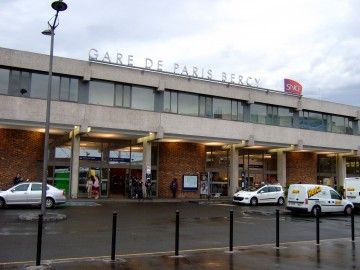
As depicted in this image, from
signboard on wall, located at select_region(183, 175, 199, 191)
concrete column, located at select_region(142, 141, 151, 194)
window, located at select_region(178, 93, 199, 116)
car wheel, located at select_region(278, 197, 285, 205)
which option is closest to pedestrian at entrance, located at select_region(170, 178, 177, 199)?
signboard on wall, located at select_region(183, 175, 199, 191)

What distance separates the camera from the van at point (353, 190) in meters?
29.7

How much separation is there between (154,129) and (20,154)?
966cm

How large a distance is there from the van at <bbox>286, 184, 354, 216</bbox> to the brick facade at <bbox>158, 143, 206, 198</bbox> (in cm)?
1357

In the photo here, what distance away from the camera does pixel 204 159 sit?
4062 cm

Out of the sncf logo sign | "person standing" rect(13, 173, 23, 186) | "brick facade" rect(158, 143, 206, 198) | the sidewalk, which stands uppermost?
the sncf logo sign

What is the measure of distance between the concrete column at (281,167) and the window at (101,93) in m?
18.3

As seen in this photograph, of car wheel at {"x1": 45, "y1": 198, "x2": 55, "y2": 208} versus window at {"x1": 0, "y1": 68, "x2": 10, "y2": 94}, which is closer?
car wheel at {"x1": 45, "y1": 198, "x2": 55, "y2": 208}

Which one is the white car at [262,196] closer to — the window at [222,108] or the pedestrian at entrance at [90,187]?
the window at [222,108]

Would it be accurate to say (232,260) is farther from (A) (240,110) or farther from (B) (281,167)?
(B) (281,167)

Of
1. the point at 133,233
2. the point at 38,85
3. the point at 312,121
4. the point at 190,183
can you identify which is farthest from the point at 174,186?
the point at 133,233

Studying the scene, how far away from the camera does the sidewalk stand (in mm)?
9599

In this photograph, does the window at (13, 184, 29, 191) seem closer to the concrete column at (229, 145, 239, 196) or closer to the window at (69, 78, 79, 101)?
the window at (69, 78, 79, 101)

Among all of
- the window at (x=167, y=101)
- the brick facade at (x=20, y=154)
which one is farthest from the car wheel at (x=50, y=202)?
the window at (x=167, y=101)

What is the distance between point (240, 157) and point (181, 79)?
422 inches
